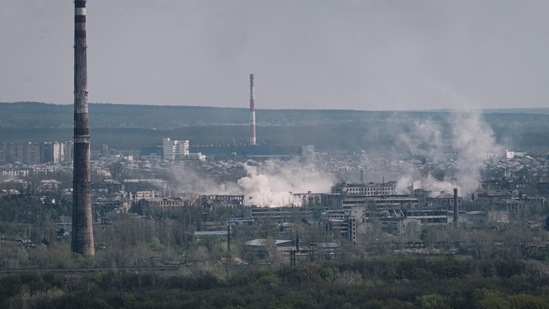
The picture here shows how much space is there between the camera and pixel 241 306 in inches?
1122

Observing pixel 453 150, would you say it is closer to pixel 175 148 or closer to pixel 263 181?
pixel 175 148

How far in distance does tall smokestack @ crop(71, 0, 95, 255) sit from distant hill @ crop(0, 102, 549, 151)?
42.6 m

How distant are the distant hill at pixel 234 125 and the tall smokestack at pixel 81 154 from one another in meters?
42.6

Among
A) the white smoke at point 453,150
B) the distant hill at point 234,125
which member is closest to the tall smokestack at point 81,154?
the white smoke at point 453,150

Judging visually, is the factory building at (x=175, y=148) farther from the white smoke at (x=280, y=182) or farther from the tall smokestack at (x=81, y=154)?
the tall smokestack at (x=81, y=154)

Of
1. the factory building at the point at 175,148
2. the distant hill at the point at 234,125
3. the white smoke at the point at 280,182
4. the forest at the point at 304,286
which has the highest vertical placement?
the distant hill at the point at 234,125

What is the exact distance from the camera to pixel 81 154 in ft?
138

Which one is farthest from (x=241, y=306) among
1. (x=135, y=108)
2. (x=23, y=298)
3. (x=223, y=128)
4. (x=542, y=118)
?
(x=135, y=108)

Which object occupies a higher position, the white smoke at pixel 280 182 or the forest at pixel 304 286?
the white smoke at pixel 280 182

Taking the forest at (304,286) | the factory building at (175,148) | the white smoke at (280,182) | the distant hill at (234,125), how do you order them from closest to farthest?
the forest at (304,286) < the white smoke at (280,182) < the factory building at (175,148) < the distant hill at (234,125)

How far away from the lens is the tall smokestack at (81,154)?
40.8 metres

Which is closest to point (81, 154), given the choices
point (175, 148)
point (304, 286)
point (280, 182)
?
point (304, 286)

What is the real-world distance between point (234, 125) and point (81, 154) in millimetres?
73977

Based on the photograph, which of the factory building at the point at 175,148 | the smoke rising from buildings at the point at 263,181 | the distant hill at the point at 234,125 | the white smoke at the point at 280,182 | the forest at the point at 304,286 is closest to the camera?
the forest at the point at 304,286
